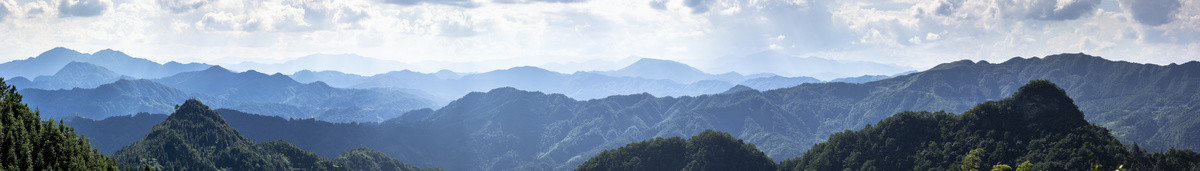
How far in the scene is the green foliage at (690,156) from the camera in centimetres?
15450

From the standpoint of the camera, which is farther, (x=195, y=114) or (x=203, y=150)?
(x=195, y=114)

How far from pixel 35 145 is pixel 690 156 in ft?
404

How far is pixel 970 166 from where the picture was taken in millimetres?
64312

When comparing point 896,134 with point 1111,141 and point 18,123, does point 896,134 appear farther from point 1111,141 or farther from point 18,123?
point 18,123

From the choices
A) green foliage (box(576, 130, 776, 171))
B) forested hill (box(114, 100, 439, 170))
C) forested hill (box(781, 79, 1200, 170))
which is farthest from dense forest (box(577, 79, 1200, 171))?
forested hill (box(114, 100, 439, 170))

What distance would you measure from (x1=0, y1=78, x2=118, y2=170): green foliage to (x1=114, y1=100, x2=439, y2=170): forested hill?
9752 cm

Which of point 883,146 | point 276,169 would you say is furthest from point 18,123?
point 883,146

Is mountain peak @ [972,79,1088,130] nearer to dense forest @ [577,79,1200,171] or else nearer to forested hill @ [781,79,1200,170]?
forested hill @ [781,79,1200,170]

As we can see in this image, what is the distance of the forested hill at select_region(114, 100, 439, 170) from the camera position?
163 metres

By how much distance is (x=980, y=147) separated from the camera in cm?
11981

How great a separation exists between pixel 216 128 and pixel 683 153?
130m

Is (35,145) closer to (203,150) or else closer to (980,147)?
(203,150)

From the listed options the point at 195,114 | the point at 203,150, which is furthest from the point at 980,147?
the point at 195,114

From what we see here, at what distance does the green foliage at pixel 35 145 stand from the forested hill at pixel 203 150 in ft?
320
